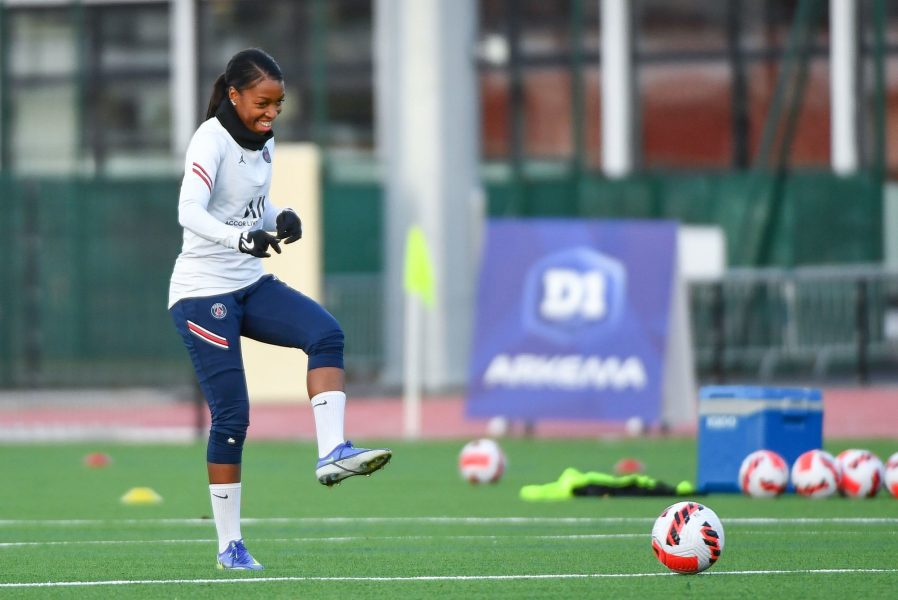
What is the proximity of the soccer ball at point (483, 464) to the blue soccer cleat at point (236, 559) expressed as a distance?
531cm

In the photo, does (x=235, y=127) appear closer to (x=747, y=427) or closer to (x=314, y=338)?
(x=314, y=338)

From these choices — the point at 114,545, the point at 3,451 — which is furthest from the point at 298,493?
the point at 3,451

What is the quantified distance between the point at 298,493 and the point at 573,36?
16026mm

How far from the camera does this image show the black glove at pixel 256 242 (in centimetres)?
786

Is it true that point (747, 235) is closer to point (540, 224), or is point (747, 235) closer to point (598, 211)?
point (598, 211)

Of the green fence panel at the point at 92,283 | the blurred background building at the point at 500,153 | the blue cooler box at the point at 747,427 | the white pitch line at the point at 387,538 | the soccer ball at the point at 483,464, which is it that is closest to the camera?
the white pitch line at the point at 387,538

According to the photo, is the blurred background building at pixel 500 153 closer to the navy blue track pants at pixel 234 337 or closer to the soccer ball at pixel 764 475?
the soccer ball at pixel 764 475

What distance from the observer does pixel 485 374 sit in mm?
17922

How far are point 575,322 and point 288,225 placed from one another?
9.76 meters

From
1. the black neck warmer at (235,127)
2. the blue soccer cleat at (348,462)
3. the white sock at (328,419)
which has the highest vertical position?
the black neck warmer at (235,127)

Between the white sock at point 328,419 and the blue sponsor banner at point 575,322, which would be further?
the blue sponsor banner at point 575,322

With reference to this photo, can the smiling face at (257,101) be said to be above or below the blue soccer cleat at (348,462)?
above

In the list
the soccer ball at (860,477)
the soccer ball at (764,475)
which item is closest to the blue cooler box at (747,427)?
the soccer ball at (764,475)

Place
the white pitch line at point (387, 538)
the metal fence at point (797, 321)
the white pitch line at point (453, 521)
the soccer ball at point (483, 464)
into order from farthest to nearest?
1. the metal fence at point (797, 321)
2. the soccer ball at point (483, 464)
3. the white pitch line at point (453, 521)
4. the white pitch line at point (387, 538)
